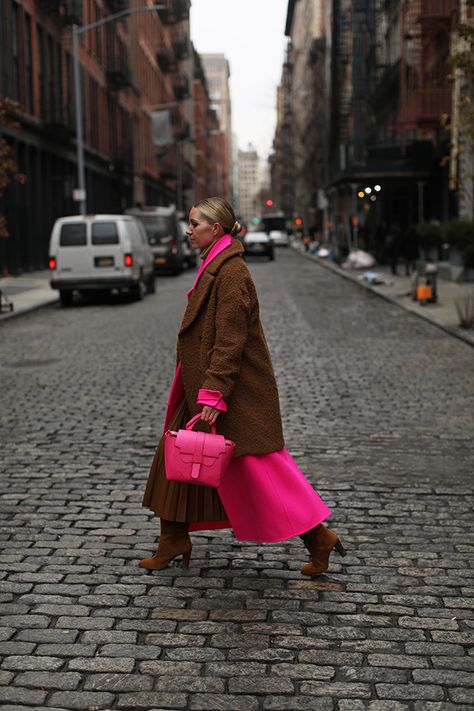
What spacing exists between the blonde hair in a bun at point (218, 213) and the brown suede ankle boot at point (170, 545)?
142cm

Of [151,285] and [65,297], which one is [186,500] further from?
[151,285]

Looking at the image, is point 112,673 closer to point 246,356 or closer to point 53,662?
point 53,662

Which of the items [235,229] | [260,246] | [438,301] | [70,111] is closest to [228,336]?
[235,229]

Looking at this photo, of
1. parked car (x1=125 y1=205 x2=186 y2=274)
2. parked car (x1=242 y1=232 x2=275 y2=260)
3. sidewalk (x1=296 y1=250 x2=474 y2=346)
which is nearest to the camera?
sidewalk (x1=296 y1=250 x2=474 y2=346)

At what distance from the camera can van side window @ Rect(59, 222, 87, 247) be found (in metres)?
22.6

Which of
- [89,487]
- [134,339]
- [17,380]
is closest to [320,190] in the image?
[134,339]

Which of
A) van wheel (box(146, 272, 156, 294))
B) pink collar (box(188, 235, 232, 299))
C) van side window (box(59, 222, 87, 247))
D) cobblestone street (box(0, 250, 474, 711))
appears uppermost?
van side window (box(59, 222, 87, 247))

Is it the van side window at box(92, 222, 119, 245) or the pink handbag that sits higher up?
the van side window at box(92, 222, 119, 245)

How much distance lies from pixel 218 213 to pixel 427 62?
36.4 meters

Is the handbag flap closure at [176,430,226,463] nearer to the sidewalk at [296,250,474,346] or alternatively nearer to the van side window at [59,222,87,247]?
the sidewalk at [296,250,474,346]

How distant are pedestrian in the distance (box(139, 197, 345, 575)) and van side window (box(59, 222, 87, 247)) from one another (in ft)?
60.3

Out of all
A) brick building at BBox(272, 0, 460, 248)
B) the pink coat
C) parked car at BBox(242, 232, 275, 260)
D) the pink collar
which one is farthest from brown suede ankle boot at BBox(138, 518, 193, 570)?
parked car at BBox(242, 232, 275, 260)

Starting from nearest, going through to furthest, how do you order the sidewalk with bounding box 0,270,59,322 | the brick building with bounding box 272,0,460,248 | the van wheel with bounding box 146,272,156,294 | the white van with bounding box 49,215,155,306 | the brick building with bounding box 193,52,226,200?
1. the sidewalk with bounding box 0,270,59,322
2. the white van with bounding box 49,215,155,306
3. the van wheel with bounding box 146,272,156,294
4. the brick building with bounding box 272,0,460,248
5. the brick building with bounding box 193,52,226,200

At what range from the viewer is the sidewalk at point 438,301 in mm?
16656
